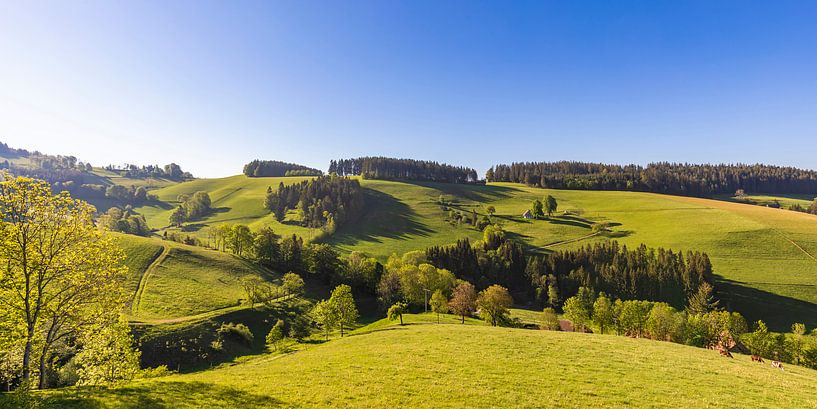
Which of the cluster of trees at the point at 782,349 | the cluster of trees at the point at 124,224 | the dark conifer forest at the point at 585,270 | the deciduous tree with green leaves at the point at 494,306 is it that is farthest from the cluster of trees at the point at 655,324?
the cluster of trees at the point at 124,224

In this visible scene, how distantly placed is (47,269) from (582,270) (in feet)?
452

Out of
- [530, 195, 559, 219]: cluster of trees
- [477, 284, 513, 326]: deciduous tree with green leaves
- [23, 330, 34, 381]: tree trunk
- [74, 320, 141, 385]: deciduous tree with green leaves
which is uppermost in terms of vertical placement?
[530, 195, 559, 219]: cluster of trees

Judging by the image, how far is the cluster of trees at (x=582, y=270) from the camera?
11525cm

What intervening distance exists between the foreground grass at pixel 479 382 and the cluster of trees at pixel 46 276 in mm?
7350

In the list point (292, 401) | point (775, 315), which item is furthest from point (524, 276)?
point (292, 401)

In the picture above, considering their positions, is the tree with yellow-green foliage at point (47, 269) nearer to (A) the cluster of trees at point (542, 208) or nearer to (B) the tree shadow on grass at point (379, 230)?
(B) the tree shadow on grass at point (379, 230)

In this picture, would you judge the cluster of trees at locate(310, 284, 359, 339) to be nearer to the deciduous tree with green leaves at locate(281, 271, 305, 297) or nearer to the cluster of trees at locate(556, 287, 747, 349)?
the deciduous tree with green leaves at locate(281, 271, 305, 297)

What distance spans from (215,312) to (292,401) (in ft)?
237

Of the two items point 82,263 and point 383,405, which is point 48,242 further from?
point 383,405

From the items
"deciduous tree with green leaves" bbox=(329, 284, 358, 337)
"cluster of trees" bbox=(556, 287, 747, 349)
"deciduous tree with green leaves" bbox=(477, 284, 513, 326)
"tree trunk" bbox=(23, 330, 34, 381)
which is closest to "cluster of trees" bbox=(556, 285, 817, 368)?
"cluster of trees" bbox=(556, 287, 747, 349)

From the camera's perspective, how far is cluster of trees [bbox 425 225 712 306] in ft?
378

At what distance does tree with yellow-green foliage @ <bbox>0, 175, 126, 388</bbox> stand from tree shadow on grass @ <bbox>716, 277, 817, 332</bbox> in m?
139

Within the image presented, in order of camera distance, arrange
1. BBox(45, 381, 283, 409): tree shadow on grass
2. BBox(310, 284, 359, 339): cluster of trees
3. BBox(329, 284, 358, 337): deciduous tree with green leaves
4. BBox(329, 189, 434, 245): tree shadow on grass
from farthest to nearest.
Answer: BBox(329, 189, 434, 245): tree shadow on grass → BBox(329, 284, 358, 337): deciduous tree with green leaves → BBox(310, 284, 359, 339): cluster of trees → BBox(45, 381, 283, 409): tree shadow on grass

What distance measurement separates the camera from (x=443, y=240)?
166m
